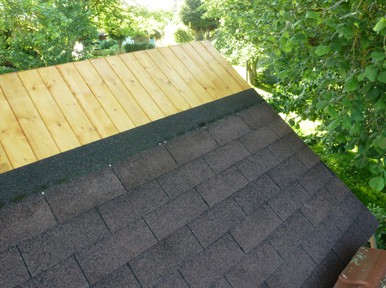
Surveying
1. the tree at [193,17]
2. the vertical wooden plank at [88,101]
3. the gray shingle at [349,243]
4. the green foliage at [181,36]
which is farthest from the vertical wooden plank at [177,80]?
the tree at [193,17]

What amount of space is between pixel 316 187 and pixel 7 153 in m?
2.49

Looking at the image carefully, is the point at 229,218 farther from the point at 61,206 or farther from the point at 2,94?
the point at 2,94

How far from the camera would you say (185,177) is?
2307 millimetres

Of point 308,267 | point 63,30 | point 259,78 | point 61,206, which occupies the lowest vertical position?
point 259,78

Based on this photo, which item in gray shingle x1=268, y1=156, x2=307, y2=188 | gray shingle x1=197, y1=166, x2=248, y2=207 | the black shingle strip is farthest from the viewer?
gray shingle x1=268, y1=156, x2=307, y2=188

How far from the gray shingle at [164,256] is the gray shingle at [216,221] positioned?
0.22 ft

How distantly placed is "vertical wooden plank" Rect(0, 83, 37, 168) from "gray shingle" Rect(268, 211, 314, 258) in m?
1.74

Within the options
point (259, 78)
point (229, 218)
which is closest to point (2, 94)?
point (229, 218)

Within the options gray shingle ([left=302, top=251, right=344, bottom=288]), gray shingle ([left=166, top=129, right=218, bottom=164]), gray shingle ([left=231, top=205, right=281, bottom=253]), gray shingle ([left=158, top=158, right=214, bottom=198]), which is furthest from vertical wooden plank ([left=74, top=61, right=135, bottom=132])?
gray shingle ([left=302, top=251, right=344, bottom=288])

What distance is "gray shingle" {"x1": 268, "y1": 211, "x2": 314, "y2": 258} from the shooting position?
2.31m

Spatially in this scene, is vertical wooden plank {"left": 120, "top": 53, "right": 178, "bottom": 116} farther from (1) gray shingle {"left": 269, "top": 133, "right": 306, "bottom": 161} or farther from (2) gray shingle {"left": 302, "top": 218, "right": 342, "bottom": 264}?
(2) gray shingle {"left": 302, "top": 218, "right": 342, "bottom": 264}

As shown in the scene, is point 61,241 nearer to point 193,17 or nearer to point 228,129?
point 228,129

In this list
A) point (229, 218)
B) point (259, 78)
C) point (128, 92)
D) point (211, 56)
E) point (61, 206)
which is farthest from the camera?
point (259, 78)

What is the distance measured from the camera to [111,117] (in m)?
2.37
